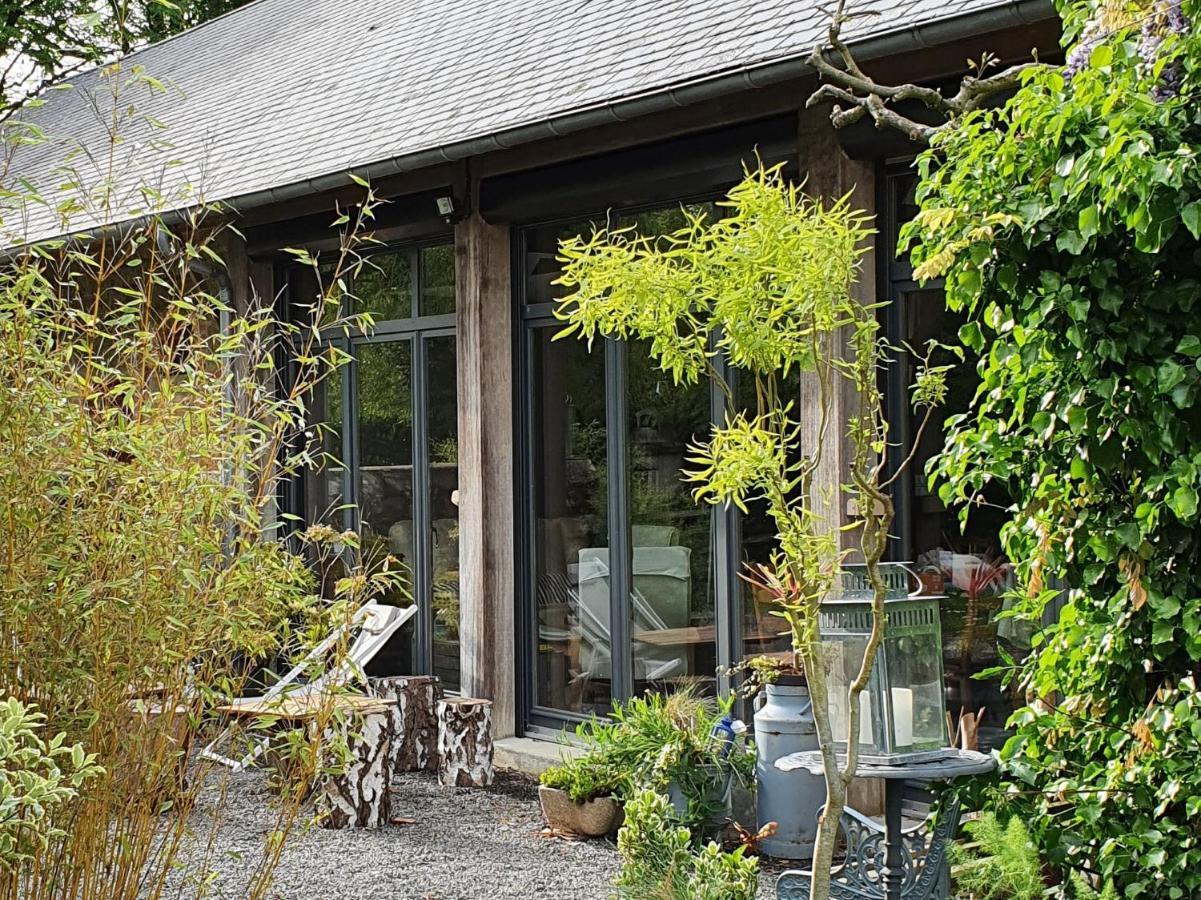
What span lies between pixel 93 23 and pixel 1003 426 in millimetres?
2694

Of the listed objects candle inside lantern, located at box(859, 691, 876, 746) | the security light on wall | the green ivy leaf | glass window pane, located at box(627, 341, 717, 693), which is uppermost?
the security light on wall

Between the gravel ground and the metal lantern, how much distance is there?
3.54ft

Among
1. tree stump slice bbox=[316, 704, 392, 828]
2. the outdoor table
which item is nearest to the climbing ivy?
the outdoor table

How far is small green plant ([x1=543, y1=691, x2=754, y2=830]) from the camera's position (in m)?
5.41

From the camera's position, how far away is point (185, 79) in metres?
14.0

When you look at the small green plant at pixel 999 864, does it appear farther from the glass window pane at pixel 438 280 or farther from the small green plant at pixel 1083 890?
the glass window pane at pixel 438 280

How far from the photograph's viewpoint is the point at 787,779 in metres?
5.39

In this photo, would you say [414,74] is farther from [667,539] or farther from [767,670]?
[767,670]

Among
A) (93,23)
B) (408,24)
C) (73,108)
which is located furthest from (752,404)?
(73,108)

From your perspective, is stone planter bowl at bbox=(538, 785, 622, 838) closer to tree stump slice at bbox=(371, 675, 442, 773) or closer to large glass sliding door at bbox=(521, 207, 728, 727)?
large glass sliding door at bbox=(521, 207, 728, 727)

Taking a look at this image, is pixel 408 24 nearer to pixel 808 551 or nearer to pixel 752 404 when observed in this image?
pixel 752 404

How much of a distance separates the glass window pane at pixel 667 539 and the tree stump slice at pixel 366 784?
4.57 ft

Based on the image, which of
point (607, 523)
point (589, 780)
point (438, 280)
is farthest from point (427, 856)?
point (438, 280)

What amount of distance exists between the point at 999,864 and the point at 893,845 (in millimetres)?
363
